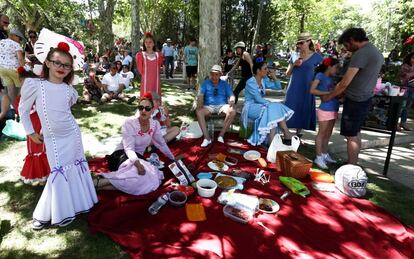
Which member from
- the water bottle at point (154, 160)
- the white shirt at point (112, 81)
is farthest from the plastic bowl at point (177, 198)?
the white shirt at point (112, 81)

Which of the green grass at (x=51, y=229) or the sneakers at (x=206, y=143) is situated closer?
the green grass at (x=51, y=229)

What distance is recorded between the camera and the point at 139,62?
630 cm

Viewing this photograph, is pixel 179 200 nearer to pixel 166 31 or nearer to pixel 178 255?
pixel 178 255

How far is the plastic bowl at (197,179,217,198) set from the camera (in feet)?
12.3

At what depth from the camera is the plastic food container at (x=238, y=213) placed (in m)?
3.30

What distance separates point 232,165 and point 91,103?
5522mm

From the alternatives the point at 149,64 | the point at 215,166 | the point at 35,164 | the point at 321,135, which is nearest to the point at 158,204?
the point at 215,166

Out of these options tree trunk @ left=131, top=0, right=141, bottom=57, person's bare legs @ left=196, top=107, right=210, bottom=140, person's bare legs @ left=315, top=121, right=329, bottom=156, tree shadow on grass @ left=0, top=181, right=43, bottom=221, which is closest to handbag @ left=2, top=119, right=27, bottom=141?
tree shadow on grass @ left=0, top=181, right=43, bottom=221

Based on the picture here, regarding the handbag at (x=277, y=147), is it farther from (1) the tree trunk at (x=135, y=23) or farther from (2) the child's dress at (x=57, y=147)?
(1) the tree trunk at (x=135, y=23)

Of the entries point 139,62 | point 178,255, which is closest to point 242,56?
point 139,62

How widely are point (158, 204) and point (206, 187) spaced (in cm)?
67

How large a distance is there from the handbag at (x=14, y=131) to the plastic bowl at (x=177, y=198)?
358cm

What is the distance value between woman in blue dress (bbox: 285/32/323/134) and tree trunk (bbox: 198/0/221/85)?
1.91m

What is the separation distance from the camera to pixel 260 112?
5.47 meters
